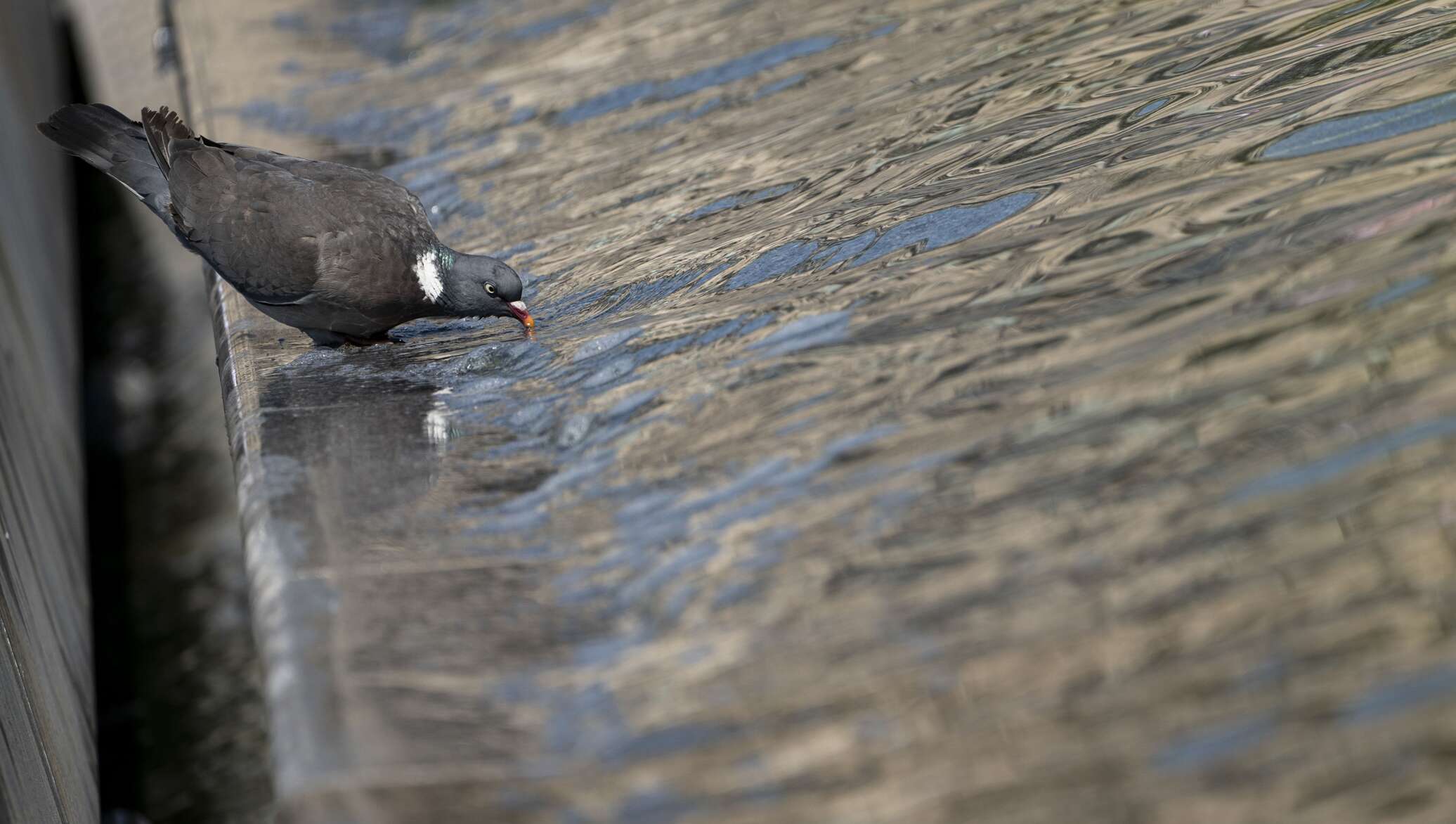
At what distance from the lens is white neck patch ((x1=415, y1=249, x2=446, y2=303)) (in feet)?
14.1

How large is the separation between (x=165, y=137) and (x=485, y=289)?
1.14 meters

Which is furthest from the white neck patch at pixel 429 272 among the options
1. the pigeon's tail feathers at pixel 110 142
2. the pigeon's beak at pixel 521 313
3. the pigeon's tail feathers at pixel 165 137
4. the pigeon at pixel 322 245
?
the pigeon's tail feathers at pixel 110 142

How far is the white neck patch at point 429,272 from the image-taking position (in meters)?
4.30

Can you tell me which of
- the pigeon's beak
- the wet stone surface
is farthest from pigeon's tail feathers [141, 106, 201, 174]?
the pigeon's beak

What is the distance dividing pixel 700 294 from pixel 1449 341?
75.5 inches

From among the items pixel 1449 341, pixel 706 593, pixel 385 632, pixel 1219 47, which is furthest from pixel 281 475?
pixel 1219 47

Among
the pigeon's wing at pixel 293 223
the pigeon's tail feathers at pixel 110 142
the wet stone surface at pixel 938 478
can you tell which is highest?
the pigeon's tail feathers at pixel 110 142

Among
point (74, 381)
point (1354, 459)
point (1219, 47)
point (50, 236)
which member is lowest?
point (74, 381)

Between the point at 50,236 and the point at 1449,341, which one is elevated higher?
the point at 1449,341

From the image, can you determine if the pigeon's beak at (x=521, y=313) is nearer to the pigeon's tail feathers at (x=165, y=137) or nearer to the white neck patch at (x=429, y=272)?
the white neck patch at (x=429, y=272)

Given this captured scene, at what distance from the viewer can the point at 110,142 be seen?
16.1 ft

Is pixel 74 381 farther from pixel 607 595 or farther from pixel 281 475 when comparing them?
pixel 607 595

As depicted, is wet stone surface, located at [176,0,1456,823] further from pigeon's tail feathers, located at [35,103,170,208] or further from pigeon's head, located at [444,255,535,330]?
pigeon's tail feathers, located at [35,103,170,208]

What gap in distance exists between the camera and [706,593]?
269 cm
